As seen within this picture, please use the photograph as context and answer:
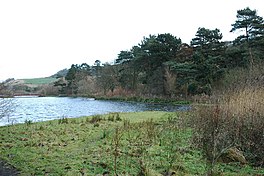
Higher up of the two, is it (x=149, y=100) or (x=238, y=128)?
(x=149, y=100)

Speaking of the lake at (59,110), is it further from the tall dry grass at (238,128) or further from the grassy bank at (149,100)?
the tall dry grass at (238,128)

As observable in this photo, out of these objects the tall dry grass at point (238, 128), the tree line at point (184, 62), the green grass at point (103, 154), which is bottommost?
the green grass at point (103, 154)

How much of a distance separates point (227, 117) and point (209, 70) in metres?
26.8

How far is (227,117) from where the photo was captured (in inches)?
322

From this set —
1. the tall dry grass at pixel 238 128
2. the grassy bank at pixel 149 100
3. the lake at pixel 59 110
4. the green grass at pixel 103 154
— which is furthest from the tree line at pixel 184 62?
the green grass at pixel 103 154

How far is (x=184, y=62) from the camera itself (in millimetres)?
40156

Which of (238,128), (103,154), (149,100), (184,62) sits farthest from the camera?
(149,100)

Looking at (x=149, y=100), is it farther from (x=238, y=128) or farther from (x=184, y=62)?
(x=238, y=128)

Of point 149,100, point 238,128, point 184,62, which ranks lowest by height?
point 238,128

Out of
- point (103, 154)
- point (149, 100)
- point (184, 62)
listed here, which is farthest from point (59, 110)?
point (103, 154)

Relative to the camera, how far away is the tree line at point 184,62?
34.2 metres

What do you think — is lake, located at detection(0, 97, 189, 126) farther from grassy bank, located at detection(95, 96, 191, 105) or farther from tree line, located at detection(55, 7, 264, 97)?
tree line, located at detection(55, 7, 264, 97)

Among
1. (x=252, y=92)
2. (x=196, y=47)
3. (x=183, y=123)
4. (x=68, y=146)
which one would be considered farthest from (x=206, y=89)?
(x=68, y=146)

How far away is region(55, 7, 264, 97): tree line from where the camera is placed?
1348 inches
